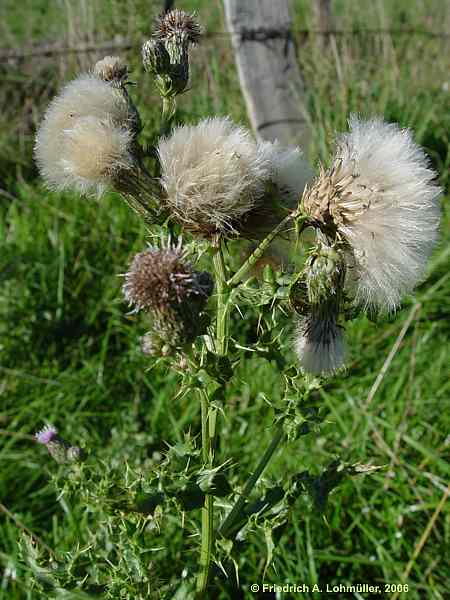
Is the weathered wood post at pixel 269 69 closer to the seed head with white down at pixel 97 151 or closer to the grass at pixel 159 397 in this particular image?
the grass at pixel 159 397

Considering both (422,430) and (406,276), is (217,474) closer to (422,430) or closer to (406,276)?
(406,276)

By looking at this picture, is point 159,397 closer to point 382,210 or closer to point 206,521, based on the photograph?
point 206,521

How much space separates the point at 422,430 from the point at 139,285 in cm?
170

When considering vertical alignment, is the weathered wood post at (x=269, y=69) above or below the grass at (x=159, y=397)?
above

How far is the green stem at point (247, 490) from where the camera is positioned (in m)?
1.52

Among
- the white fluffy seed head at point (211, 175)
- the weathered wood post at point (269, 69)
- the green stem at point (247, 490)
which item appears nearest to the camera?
the white fluffy seed head at point (211, 175)

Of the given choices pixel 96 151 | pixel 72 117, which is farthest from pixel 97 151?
pixel 72 117

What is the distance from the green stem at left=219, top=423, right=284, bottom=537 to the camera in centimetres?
152

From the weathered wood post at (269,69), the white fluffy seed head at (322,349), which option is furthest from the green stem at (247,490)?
the weathered wood post at (269,69)

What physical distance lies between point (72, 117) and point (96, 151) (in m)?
0.13

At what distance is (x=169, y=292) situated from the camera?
118cm

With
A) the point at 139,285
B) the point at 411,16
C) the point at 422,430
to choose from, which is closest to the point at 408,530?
the point at 422,430

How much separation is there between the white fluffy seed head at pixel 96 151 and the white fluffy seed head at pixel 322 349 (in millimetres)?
520

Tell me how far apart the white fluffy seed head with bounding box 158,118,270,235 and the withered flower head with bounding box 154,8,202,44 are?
0.29 metres
